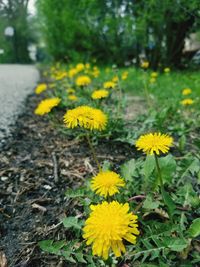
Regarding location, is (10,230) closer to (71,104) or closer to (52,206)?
(52,206)

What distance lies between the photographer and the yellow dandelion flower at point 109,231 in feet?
3.03

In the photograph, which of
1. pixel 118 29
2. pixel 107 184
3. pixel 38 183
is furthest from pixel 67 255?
pixel 118 29

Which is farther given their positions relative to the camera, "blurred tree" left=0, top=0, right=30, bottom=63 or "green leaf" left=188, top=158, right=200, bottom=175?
"blurred tree" left=0, top=0, right=30, bottom=63

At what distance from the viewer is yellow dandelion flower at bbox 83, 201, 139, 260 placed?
922 millimetres

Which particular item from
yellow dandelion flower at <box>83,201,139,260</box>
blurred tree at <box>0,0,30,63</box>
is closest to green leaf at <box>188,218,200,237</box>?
yellow dandelion flower at <box>83,201,139,260</box>

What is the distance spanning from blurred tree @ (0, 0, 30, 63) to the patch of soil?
88.1 ft

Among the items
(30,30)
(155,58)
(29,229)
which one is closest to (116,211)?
(29,229)

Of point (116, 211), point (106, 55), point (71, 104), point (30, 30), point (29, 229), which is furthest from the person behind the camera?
point (30, 30)

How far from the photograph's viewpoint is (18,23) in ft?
94.2

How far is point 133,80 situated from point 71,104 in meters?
3.38

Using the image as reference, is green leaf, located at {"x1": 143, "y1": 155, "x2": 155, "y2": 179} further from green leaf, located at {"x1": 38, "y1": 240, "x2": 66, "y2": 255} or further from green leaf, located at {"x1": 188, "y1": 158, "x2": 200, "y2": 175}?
green leaf, located at {"x1": 38, "y1": 240, "x2": 66, "y2": 255}

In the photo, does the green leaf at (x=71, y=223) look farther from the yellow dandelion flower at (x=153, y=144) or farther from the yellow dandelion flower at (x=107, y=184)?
the yellow dandelion flower at (x=153, y=144)

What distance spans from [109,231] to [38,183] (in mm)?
995

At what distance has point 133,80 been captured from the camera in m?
6.46
